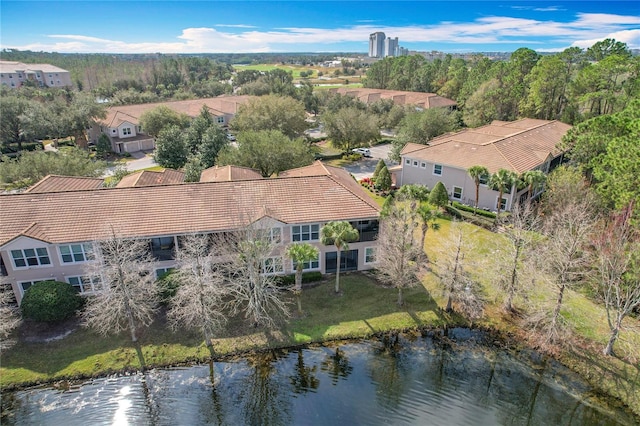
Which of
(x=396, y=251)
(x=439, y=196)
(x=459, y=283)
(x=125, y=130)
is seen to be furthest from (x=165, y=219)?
(x=125, y=130)


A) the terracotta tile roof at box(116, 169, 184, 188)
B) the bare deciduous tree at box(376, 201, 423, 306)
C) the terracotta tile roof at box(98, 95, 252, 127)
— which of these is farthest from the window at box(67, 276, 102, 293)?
the terracotta tile roof at box(98, 95, 252, 127)

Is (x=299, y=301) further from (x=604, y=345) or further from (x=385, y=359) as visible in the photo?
(x=604, y=345)

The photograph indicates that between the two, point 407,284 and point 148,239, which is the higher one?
point 148,239

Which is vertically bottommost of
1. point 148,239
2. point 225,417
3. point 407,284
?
point 225,417

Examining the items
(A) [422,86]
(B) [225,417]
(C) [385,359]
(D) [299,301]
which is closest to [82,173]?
(D) [299,301]

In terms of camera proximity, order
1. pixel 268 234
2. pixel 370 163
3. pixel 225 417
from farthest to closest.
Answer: pixel 370 163
pixel 268 234
pixel 225 417

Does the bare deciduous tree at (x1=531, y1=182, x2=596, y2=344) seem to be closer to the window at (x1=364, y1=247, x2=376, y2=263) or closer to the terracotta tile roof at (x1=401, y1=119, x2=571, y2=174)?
the window at (x1=364, y1=247, x2=376, y2=263)

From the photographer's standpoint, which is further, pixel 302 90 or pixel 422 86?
pixel 422 86

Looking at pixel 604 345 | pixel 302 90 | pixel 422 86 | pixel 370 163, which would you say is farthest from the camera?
pixel 422 86
